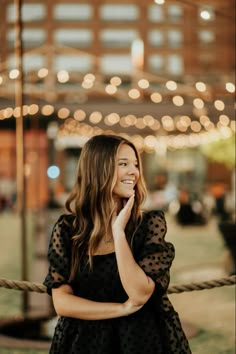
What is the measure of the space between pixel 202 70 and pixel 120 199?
72.5m

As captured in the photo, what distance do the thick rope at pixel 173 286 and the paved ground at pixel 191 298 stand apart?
2773 mm

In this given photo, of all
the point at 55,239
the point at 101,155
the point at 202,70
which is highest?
the point at 202,70

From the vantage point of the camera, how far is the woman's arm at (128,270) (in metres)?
2.50

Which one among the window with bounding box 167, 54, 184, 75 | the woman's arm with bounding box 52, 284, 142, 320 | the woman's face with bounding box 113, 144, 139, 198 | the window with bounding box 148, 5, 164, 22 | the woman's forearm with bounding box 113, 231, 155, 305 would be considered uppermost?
the window with bounding box 148, 5, 164, 22

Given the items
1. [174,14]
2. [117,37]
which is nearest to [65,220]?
[117,37]

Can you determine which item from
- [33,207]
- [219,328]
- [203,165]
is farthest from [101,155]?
[203,165]

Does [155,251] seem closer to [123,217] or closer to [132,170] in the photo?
[123,217]

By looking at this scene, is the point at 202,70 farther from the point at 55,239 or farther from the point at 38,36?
the point at 55,239

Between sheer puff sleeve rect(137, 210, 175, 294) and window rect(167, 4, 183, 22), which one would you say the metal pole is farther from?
window rect(167, 4, 183, 22)

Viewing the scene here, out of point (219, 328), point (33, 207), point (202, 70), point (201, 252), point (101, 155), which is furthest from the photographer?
point (202, 70)

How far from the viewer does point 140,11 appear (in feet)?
244

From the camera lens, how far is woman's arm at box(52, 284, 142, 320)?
2590 mm

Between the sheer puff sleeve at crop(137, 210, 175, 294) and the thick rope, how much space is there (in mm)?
1186

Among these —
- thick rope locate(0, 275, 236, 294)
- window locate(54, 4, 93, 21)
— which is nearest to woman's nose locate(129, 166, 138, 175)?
thick rope locate(0, 275, 236, 294)
